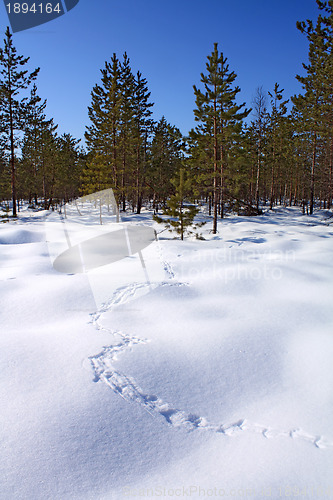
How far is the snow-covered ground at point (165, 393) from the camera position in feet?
4.61

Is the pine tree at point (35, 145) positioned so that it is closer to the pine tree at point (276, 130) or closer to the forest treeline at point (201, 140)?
the forest treeline at point (201, 140)

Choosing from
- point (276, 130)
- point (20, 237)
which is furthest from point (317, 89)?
point (20, 237)

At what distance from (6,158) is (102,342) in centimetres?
2853

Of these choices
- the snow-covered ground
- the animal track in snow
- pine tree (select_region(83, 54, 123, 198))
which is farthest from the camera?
pine tree (select_region(83, 54, 123, 198))

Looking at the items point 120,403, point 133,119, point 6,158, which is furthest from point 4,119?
point 120,403

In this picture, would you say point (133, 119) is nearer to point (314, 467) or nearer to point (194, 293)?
point (194, 293)

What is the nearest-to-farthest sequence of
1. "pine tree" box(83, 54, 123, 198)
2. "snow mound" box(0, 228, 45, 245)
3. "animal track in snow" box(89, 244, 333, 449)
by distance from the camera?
"animal track in snow" box(89, 244, 333, 449) < "snow mound" box(0, 228, 45, 245) < "pine tree" box(83, 54, 123, 198)

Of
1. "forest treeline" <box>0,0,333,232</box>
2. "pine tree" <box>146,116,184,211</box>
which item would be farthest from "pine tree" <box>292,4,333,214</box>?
"pine tree" <box>146,116,184,211</box>

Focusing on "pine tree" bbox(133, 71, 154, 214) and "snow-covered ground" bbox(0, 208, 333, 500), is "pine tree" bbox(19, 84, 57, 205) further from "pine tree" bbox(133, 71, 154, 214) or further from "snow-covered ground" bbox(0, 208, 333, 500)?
"snow-covered ground" bbox(0, 208, 333, 500)

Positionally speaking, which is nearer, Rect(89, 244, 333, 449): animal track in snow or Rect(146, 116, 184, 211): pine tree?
Rect(89, 244, 333, 449): animal track in snow

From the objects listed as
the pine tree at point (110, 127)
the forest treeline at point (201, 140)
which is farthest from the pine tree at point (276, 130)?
the pine tree at point (110, 127)

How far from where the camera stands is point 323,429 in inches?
67.1

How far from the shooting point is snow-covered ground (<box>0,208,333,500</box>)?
1405 mm

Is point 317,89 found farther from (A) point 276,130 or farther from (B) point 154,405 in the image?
(B) point 154,405
